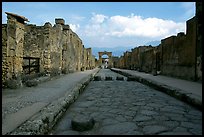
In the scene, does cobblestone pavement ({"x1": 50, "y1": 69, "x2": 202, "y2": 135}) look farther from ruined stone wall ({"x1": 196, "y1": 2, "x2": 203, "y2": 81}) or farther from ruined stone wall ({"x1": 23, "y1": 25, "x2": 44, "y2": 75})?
ruined stone wall ({"x1": 23, "y1": 25, "x2": 44, "y2": 75})

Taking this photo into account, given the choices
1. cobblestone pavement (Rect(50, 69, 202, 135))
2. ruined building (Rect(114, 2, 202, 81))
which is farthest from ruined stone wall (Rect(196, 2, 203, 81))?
cobblestone pavement (Rect(50, 69, 202, 135))

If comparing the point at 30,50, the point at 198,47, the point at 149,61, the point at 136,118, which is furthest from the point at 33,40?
the point at 149,61

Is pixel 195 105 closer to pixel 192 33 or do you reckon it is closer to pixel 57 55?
pixel 192 33

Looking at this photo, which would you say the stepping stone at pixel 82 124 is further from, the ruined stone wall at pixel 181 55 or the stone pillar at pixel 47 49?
the stone pillar at pixel 47 49

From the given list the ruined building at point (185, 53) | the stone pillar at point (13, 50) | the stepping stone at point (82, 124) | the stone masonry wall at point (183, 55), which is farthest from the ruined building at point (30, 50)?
the stone masonry wall at point (183, 55)

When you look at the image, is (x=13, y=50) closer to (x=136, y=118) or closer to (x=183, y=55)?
(x=136, y=118)

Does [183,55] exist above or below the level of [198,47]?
below

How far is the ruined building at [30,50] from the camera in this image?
6.13m

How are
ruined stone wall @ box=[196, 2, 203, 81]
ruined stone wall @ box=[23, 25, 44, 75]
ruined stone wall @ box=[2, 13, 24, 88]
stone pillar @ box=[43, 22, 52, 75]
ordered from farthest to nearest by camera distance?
ruined stone wall @ box=[23, 25, 44, 75] → stone pillar @ box=[43, 22, 52, 75] → ruined stone wall @ box=[196, 2, 203, 81] → ruined stone wall @ box=[2, 13, 24, 88]

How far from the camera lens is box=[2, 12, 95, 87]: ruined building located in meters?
6.13

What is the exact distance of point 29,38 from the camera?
421 inches

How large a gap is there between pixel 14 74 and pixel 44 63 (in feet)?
12.3

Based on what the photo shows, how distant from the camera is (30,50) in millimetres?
10586

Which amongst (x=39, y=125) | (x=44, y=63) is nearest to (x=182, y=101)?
(x=39, y=125)
